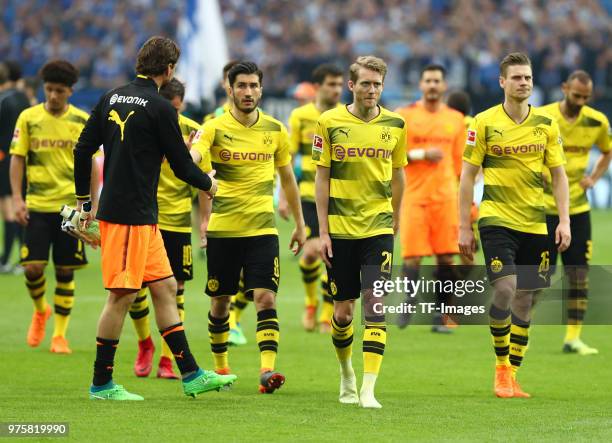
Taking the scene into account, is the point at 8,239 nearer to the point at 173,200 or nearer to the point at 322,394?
the point at 173,200

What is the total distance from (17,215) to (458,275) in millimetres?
4278

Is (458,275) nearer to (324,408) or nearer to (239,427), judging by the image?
(324,408)

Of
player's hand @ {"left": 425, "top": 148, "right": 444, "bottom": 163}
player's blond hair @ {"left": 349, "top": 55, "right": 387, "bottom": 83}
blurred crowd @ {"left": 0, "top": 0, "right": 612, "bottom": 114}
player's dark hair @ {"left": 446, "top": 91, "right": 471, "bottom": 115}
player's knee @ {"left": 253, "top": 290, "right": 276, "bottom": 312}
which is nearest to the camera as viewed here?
player's blond hair @ {"left": 349, "top": 55, "right": 387, "bottom": 83}

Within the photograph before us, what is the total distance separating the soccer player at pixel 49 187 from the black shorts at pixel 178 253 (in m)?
1.29

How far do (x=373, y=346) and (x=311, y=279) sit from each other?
4.79m

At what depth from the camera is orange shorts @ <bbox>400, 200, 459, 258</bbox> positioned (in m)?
13.3

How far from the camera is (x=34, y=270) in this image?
11555 mm

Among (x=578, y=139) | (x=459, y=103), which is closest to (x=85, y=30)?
(x=459, y=103)

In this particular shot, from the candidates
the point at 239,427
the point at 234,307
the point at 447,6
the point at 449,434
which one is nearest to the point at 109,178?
the point at 239,427

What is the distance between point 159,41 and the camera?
8.35 meters

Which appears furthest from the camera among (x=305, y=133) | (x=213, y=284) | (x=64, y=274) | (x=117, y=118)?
(x=305, y=133)

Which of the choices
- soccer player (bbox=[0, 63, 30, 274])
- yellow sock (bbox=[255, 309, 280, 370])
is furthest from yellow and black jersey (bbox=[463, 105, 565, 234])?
soccer player (bbox=[0, 63, 30, 274])

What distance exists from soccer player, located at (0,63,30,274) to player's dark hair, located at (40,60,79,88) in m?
4.38

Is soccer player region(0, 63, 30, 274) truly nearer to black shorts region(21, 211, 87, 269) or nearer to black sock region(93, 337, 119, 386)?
black shorts region(21, 211, 87, 269)
